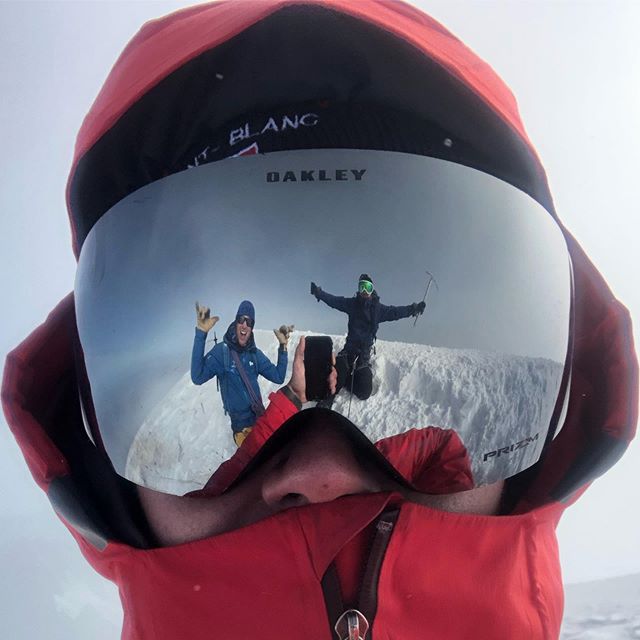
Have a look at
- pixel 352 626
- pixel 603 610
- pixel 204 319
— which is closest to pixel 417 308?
pixel 204 319

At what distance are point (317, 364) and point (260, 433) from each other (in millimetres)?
125

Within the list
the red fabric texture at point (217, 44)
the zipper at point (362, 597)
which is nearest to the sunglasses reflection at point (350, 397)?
the zipper at point (362, 597)

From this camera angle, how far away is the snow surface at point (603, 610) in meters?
2.11

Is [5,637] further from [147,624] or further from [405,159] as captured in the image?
[405,159]

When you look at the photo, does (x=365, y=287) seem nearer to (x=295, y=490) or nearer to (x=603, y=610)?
(x=295, y=490)

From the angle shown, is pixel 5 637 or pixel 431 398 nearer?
pixel 431 398

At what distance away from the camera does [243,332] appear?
0.89 m

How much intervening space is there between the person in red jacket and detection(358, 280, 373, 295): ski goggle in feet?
0.10

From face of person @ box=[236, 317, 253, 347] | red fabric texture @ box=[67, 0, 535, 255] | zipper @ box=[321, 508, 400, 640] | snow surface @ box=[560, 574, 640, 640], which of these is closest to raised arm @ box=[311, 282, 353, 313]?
face of person @ box=[236, 317, 253, 347]

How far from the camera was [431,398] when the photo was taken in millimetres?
909

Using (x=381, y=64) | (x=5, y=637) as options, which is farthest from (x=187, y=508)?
(x=5, y=637)

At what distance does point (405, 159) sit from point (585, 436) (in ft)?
2.05

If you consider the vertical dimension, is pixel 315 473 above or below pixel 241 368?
below

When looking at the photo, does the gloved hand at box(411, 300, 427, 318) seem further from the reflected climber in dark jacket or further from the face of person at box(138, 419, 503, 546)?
the face of person at box(138, 419, 503, 546)
